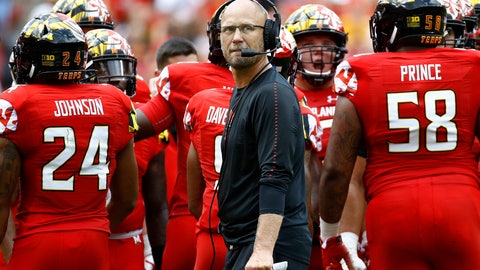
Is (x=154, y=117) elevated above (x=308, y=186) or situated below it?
above

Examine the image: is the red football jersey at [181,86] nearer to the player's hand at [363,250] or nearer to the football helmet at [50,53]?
the football helmet at [50,53]

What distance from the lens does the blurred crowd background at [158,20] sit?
1577cm

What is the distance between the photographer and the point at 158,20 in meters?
16.7

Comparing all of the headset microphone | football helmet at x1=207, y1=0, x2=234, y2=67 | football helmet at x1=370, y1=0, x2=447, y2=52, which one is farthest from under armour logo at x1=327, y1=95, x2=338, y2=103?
the headset microphone

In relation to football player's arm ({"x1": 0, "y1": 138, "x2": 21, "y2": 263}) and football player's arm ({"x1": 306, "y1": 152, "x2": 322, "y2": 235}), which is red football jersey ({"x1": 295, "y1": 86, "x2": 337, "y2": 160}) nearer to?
football player's arm ({"x1": 306, "y1": 152, "x2": 322, "y2": 235})

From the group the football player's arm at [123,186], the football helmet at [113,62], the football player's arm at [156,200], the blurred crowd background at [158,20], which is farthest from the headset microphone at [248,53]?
the blurred crowd background at [158,20]

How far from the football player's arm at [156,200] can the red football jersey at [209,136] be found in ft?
5.40

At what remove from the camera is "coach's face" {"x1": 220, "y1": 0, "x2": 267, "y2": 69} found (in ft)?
17.4

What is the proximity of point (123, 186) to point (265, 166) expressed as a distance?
1628 mm

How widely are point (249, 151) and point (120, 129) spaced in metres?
1.15

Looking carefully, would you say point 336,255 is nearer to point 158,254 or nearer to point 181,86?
point 181,86

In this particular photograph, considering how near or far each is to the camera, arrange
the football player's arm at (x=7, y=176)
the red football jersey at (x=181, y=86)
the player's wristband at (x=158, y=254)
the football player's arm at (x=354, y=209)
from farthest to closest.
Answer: the player's wristband at (x=158, y=254), the red football jersey at (x=181, y=86), the football player's arm at (x=354, y=209), the football player's arm at (x=7, y=176)

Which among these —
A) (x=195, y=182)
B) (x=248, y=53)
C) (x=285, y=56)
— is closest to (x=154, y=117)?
(x=195, y=182)

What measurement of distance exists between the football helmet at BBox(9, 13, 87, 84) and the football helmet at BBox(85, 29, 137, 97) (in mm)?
1448
